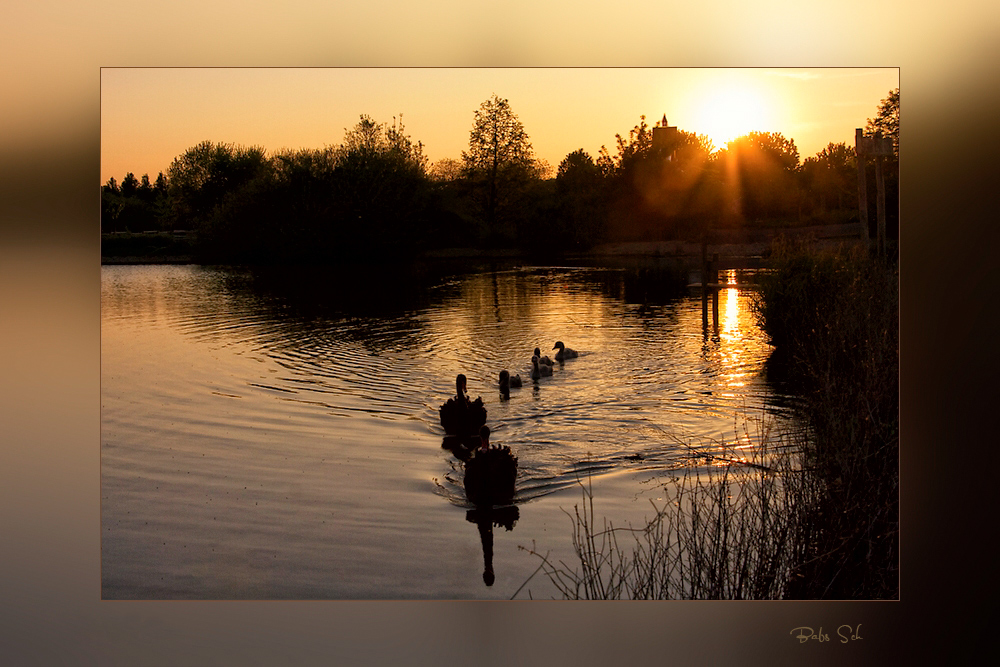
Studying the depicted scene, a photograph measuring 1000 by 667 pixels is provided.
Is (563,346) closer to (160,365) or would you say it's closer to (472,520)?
(472,520)

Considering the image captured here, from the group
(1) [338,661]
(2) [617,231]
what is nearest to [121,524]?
(1) [338,661]

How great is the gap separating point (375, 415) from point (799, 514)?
8.66ft

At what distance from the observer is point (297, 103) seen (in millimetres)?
4398

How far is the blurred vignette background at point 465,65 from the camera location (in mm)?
4195

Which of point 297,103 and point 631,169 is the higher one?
point 297,103

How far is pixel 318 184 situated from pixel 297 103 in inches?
21.2

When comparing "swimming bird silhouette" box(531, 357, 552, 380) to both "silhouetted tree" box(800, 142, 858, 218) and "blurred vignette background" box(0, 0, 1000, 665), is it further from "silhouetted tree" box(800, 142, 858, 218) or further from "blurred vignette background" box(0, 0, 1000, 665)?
"silhouetted tree" box(800, 142, 858, 218)

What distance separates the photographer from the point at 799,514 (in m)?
4.18

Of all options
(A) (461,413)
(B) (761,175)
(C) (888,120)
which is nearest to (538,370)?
(A) (461,413)

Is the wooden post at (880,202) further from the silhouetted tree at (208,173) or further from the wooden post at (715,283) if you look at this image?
the silhouetted tree at (208,173)

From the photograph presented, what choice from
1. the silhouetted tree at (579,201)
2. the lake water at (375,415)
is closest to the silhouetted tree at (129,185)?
the lake water at (375,415)

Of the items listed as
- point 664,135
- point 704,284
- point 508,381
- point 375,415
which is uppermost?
point 664,135

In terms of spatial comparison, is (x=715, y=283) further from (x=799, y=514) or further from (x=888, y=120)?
(x=799, y=514)

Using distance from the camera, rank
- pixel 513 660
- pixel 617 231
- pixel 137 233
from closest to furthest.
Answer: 1. pixel 513 660
2. pixel 137 233
3. pixel 617 231
